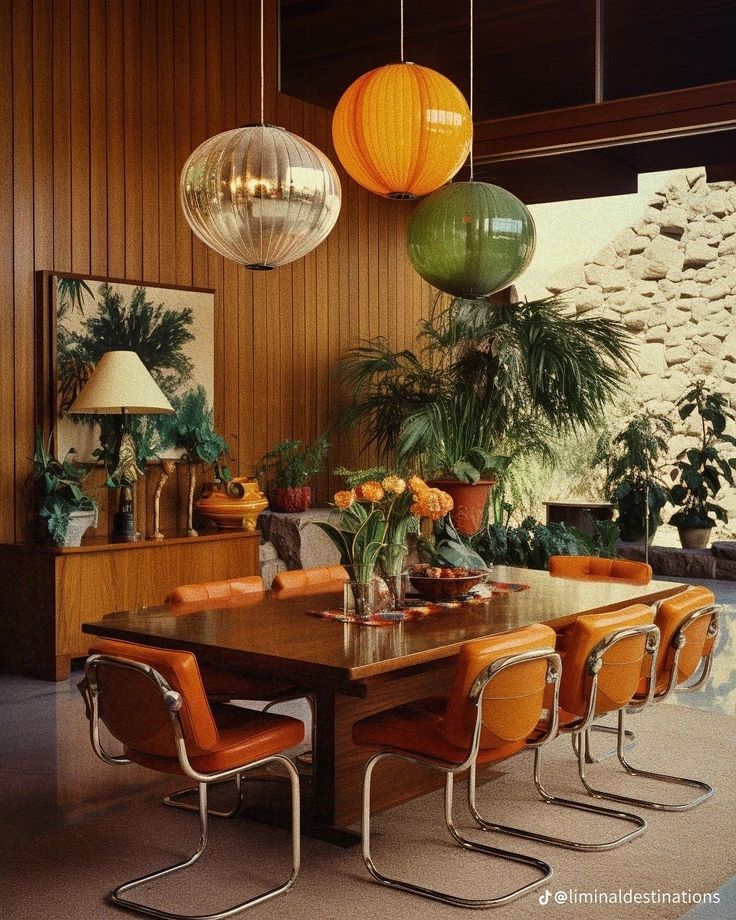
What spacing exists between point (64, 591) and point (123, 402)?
1.03 meters

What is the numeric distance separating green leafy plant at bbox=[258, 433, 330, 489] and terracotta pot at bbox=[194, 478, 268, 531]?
54 cm

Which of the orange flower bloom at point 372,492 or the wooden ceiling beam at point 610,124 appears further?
the wooden ceiling beam at point 610,124

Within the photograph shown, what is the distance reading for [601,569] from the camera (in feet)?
16.1

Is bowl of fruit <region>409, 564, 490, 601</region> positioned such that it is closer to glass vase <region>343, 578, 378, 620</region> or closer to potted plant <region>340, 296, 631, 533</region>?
glass vase <region>343, 578, 378, 620</region>

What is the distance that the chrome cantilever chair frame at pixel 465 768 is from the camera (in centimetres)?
292

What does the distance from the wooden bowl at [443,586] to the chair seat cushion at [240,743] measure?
0.90 m

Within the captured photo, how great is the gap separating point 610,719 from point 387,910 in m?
2.24

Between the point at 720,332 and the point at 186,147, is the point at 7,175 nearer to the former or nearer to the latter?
the point at 186,147

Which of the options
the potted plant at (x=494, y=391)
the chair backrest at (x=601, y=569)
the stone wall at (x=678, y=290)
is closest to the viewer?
the chair backrest at (x=601, y=569)

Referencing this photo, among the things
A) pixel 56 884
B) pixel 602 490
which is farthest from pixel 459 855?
pixel 602 490

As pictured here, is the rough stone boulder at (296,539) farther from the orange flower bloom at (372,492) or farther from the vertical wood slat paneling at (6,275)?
the orange flower bloom at (372,492)

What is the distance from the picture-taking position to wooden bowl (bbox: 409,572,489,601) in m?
3.97

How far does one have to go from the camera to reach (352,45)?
7414mm

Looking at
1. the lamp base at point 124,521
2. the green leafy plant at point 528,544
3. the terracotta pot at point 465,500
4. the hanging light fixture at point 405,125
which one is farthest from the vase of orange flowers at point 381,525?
the green leafy plant at point 528,544
